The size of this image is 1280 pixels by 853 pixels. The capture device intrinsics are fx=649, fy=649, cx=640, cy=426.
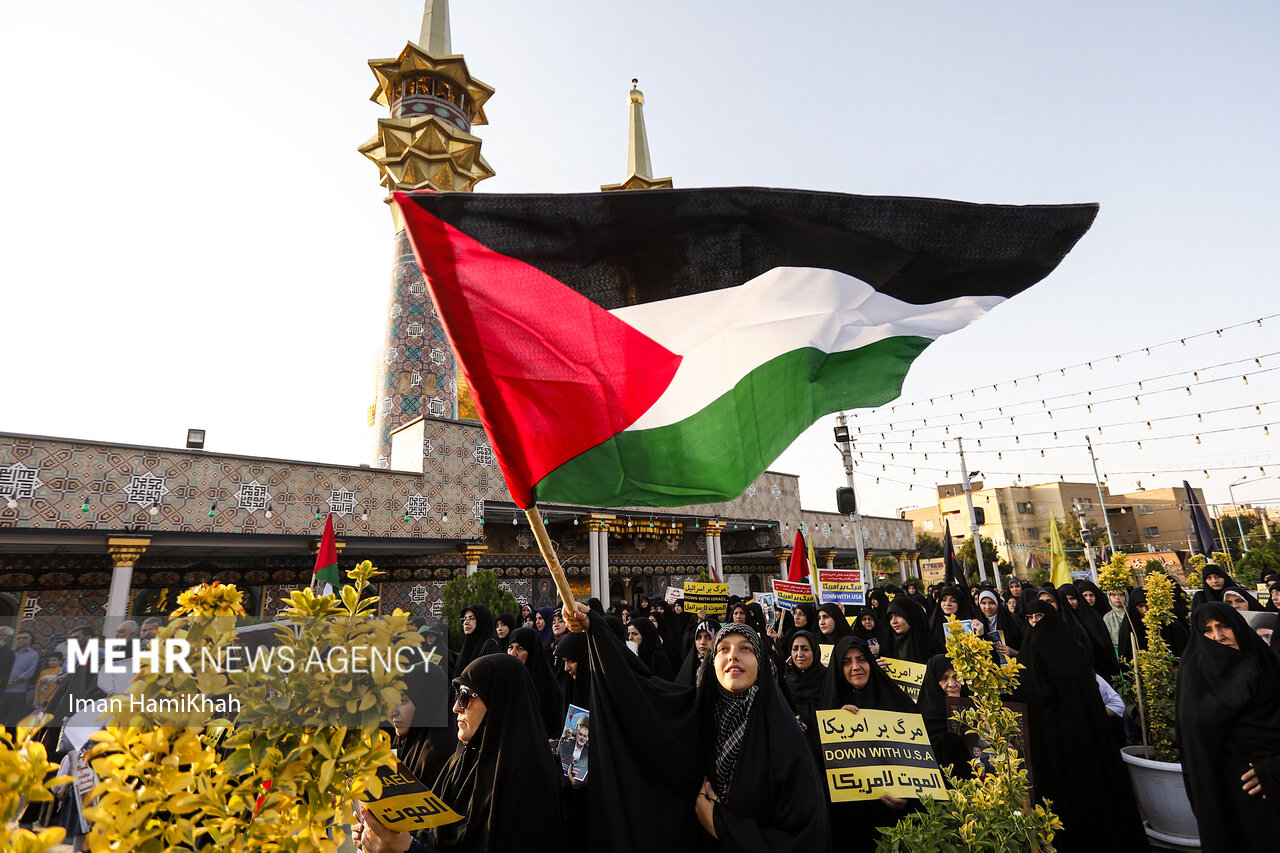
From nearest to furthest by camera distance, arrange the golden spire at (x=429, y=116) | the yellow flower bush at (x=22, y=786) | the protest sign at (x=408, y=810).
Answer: the yellow flower bush at (x=22, y=786)
the protest sign at (x=408, y=810)
the golden spire at (x=429, y=116)

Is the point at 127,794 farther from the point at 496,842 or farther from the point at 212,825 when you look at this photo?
the point at 496,842

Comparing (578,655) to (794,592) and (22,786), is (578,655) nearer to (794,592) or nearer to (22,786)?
(22,786)

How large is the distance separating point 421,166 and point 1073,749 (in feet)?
62.3

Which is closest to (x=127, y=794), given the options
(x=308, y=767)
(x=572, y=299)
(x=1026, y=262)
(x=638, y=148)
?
(x=308, y=767)

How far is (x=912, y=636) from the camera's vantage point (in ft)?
19.9

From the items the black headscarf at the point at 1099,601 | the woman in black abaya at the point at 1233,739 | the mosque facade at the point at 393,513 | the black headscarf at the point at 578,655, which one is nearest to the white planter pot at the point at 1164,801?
the woman in black abaya at the point at 1233,739

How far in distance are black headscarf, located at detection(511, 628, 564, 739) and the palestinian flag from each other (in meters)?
2.31

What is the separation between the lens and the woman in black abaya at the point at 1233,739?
3.36 metres

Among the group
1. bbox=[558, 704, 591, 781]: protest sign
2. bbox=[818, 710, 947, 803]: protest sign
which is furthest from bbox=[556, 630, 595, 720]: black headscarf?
bbox=[818, 710, 947, 803]: protest sign

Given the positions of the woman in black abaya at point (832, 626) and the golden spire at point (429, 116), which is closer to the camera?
the woman in black abaya at point (832, 626)

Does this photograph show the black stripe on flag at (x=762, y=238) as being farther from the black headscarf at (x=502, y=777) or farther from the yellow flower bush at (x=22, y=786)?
the yellow flower bush at (x=22, y=786)

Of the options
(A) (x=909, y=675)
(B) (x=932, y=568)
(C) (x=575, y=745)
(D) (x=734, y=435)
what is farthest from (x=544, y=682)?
(B) (x=932, y=568)

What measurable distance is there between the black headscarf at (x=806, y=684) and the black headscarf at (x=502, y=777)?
2.44 meters

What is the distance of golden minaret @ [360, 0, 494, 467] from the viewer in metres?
16.8
